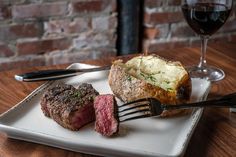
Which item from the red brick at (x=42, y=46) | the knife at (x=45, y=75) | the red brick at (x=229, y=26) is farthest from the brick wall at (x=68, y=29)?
the knife at (x=45, y=75)

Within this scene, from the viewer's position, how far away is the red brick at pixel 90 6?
4.74ft

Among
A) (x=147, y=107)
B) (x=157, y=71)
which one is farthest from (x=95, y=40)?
(x=147, y=107)

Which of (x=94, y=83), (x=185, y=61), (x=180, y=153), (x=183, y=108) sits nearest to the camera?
(x=180, y=153)

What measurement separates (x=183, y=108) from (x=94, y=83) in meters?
0.22

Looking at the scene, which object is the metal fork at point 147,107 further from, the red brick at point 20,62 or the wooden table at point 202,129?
the red brick at point 20,62

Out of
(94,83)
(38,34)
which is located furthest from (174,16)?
(94,83)

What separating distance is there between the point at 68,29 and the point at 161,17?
14.9 inches

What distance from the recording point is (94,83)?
773 mm

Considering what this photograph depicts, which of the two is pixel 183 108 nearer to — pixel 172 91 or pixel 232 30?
pixel 172 91

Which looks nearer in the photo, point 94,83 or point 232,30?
point 94,83

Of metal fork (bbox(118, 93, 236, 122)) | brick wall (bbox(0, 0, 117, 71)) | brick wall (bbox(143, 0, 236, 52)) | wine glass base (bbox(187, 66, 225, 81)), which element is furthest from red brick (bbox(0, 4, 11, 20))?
metal fork (bbox(118, 93, 236, 122))

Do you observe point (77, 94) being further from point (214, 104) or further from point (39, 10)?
point (39, 10)

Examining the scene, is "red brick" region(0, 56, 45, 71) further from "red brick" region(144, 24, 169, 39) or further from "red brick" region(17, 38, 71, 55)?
"red brick" region(144, 24, 169, 39)

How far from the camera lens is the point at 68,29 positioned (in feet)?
4.83
